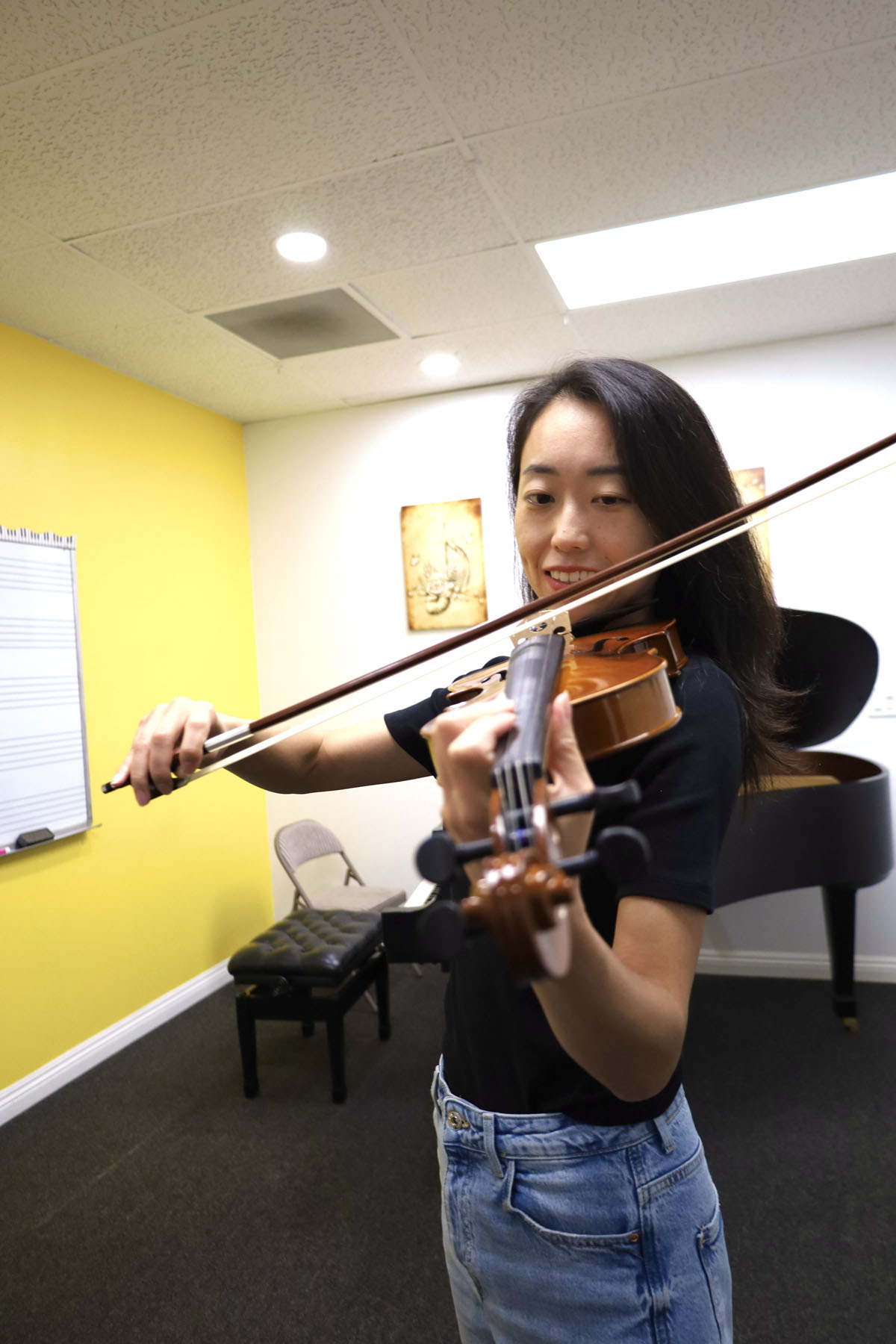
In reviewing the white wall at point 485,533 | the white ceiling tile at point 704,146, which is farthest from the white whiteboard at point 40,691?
the white ceiling tile at point 704,146

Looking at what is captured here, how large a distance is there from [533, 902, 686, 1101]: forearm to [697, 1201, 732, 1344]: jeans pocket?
23cm

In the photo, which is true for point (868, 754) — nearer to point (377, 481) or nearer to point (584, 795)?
point (377, 481)

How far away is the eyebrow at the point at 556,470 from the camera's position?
3.06 ft

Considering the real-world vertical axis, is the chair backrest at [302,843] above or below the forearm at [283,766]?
below

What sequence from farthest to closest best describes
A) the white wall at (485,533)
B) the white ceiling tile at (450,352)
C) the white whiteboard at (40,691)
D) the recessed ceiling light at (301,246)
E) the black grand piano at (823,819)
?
the white wall at (485,533) < the white ceiling tile at (450,352) < the white whiteboard at (40,691) < the black grand piano at (823,819) < the recessed ceiling light at (301,246)

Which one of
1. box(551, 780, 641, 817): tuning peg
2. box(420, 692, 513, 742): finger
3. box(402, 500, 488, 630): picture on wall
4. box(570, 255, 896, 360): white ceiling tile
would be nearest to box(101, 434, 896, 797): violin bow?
box(420, 692, 513, 742): finger

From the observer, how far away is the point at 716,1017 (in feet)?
11.2

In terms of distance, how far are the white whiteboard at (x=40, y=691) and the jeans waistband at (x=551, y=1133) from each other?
2.59 m

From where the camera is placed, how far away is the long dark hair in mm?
934

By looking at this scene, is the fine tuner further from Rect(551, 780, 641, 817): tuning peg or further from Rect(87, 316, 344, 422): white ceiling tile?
Rect(87, 316, 344, 422): white ceiling tile

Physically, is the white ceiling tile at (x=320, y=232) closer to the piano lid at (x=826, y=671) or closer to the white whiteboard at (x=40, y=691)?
the white whiteboard at (x=40, y=691)

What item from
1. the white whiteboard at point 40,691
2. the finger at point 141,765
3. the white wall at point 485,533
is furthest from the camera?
the white wall at point 485,533

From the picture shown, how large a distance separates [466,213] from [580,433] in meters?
1.93

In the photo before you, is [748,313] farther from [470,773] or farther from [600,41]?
[470,773]
